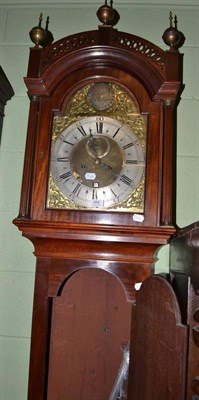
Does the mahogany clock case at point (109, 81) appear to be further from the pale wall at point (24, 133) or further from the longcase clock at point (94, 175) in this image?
the pale wall at point (24, 133)

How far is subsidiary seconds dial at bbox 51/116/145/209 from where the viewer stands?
1017mm

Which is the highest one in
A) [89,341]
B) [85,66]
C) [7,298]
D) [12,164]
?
[85,66]

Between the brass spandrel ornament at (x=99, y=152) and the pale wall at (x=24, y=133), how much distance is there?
0.84 ft

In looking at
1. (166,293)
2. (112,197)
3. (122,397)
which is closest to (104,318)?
(122,397)

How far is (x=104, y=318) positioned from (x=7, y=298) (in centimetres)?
32

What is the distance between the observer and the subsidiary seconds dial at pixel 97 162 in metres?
1.02

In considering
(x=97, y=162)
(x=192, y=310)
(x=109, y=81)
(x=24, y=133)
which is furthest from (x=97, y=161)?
(x=192, y=310)

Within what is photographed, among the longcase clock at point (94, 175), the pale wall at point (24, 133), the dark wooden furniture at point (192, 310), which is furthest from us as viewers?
the pale wall at point (24, 133)

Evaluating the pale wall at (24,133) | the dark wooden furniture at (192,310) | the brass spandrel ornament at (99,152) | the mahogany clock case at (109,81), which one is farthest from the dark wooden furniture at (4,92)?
the dark wooden furniture at (192,310)

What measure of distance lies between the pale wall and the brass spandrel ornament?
25cm

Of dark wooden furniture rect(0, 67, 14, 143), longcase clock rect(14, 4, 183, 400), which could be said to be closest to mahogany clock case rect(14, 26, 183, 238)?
longcase clock rect(14, 4, 183, 400)

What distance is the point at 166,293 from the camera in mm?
682

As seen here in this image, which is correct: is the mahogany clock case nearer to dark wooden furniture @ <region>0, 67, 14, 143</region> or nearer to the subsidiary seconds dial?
the subsidiary seconds dial

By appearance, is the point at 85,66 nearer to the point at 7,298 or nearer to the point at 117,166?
the point at 117,166
